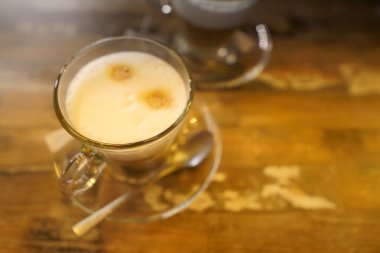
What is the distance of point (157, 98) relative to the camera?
2.02 ft

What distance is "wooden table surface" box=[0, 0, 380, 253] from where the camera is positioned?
63 cm

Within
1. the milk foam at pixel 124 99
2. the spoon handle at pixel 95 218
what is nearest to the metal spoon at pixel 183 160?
the spoon handle at pixel 95 218

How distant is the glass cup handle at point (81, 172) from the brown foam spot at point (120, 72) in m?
0.13

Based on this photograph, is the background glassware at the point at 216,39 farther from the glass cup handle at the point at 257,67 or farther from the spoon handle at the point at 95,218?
the spoon handle at the point at 95,218

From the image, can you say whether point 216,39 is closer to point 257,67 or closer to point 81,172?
point 257,67

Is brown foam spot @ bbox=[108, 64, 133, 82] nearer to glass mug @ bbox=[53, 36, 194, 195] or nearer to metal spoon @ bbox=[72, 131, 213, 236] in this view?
glass mug @ bbox=[53, 36, 194, 195]

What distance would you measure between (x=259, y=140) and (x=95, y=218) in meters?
0.33

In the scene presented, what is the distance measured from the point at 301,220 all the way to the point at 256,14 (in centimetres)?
52

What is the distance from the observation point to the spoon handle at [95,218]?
0.61 m

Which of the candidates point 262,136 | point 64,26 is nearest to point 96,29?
point 64,26

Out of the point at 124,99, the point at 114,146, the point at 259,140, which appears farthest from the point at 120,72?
the point at 259,140

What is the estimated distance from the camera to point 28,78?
2.59ft

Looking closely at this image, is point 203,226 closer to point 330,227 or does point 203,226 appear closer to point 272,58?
point 330,227

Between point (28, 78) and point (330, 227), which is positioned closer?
point (330, 227)
